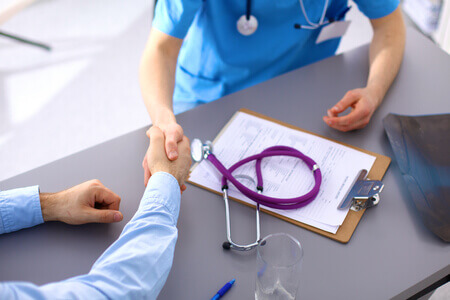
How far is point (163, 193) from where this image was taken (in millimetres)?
843

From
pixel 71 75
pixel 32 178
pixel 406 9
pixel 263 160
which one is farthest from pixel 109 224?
pixel 406 9

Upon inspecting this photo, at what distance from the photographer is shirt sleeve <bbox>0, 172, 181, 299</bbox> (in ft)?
2.11

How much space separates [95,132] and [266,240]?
65.3 inches

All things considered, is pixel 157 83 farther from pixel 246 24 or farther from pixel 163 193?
pixel 163 193

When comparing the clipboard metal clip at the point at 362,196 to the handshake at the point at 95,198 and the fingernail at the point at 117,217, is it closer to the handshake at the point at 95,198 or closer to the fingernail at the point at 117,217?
the handshake at the point at 95,198

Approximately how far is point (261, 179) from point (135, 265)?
357 mm

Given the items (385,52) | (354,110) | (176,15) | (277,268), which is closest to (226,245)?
(277,268)

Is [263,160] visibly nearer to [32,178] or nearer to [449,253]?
[449,253]

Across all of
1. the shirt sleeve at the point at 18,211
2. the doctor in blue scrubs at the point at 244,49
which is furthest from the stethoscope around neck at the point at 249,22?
the shirt sleeve at the point at 18,211

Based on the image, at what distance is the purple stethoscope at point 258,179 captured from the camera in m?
0.89

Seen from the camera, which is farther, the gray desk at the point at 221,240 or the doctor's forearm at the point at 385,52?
the doctor's forearm at the point at 385,52

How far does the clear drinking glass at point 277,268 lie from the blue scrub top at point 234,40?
70 cm

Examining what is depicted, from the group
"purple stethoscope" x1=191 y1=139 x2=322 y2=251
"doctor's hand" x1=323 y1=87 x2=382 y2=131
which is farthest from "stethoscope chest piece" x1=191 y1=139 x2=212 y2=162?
"doctor's hand" x1=323 y1=87 x2=382 y2=131

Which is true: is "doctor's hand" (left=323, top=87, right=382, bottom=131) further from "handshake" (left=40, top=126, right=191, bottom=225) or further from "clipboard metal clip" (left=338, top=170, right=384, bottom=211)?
"handshake" (left=40, top=126, right=191, bottom=225)
